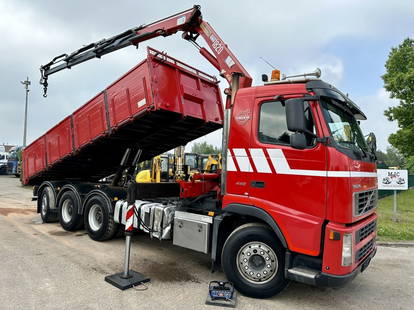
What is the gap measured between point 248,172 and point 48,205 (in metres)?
6.52

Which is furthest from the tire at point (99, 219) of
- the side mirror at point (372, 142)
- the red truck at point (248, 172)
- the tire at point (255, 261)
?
the side mirror at point (372, 142)

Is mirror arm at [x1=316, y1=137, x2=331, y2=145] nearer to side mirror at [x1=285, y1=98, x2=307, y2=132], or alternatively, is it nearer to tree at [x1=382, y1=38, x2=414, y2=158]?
side mirror at [x1=285, y1=98, x2=307, y2=132]

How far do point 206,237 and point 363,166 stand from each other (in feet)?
7.96

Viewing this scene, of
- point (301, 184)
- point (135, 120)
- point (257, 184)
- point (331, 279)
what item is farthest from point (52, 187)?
point (331, 279)

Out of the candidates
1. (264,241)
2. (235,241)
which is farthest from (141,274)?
(264,241)

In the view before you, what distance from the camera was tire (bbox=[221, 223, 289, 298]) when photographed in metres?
4.34

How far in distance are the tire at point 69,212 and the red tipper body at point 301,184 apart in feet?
15.3

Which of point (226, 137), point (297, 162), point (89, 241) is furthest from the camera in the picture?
point (89, 241)

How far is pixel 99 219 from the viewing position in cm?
732

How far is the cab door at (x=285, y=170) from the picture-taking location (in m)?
4.03

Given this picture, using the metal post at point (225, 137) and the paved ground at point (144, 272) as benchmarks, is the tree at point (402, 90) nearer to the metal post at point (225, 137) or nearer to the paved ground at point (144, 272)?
the paved ground at point (144, 272)

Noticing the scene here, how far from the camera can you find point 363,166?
4.32 metres

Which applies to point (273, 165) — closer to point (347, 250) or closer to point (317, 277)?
point (347, 250)

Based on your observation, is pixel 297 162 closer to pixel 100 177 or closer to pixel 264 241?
pixel 264 241
